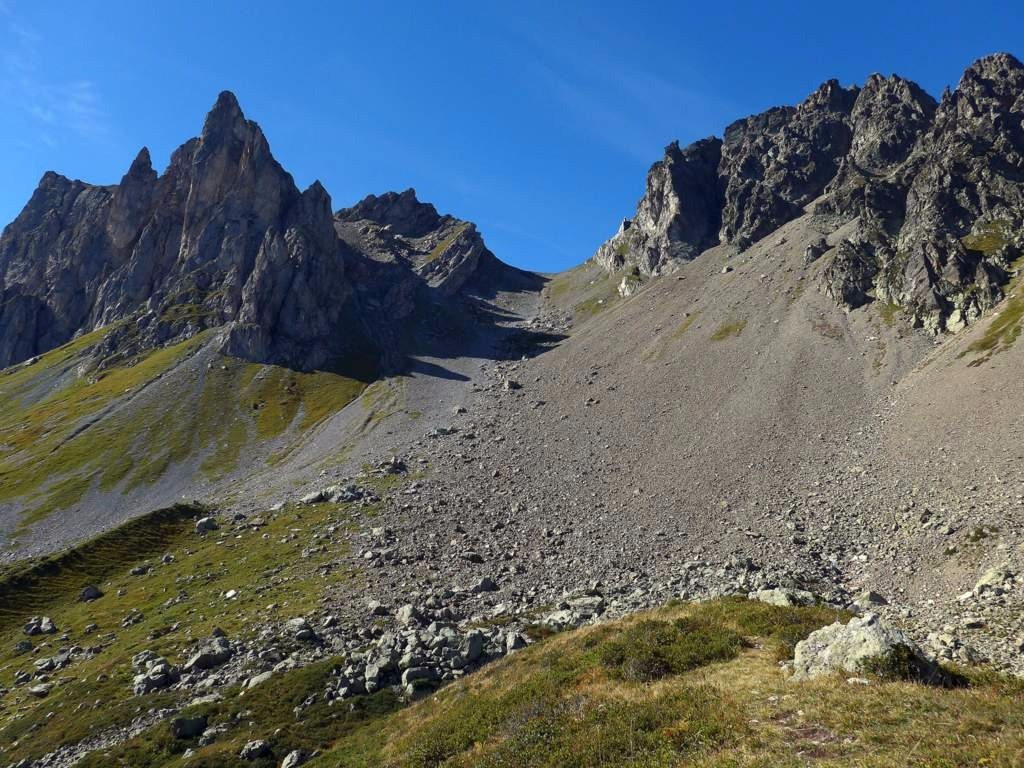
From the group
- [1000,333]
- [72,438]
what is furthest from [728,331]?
[72,438]

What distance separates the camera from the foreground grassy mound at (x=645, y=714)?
1441 centimetres

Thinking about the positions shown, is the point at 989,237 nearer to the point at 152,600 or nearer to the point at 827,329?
the point at 827,329

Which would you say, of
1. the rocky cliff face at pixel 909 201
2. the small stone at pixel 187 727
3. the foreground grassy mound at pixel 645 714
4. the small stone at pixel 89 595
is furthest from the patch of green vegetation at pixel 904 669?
the rocky cliff face at pixel 909 201

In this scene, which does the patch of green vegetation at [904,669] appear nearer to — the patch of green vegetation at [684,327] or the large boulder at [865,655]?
the large boulder at [865,655]

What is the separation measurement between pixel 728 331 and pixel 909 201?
6300 cm

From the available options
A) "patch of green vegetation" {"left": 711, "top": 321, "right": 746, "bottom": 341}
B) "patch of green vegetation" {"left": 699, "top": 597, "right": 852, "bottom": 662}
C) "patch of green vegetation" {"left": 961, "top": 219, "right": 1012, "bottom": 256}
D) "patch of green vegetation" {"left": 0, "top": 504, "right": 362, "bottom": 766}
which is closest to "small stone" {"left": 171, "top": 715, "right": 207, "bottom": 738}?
"patch of green vegetation" {"left": 0, "top": 504, "right": 362, "bottom": 766}

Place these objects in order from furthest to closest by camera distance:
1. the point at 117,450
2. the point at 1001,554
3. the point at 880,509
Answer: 1. the point at 117,450
2. the point at 880,509
3. the point at 1001,554

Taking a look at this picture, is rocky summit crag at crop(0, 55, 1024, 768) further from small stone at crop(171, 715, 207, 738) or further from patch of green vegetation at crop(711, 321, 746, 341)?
patch of green vegetation at crop(711, 321, 746, 341)

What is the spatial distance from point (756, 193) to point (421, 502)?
151533 mm

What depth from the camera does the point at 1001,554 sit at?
1574 inches

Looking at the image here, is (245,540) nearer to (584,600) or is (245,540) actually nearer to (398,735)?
(584,600)

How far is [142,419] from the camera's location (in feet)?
410

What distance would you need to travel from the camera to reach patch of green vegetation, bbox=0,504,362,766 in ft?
120

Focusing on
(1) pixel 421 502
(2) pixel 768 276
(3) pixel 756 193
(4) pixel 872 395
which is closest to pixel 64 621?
(1) pixel 421 502
